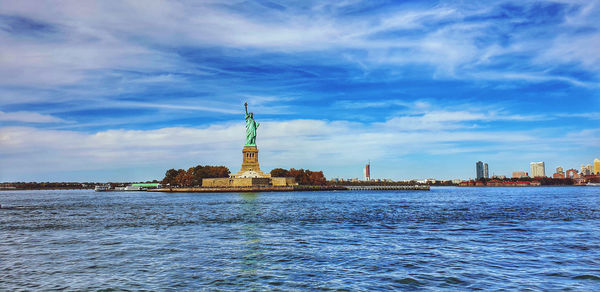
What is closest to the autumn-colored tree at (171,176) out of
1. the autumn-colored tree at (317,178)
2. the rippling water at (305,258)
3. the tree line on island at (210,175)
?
the tree line on island at (210,175)

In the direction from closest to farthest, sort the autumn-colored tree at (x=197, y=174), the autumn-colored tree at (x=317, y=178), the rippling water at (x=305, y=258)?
the rippling water at (x=305, y=258) → the autumn-colored tree at (x=197, y=174) → the autumn-colored tree at (x=317, y=178)

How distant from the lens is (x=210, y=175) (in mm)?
161000

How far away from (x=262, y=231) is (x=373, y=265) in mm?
13684

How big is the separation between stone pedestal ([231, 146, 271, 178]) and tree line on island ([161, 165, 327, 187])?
91.8 ft

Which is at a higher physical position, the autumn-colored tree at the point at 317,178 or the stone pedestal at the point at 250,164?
the stone pedestal at the point at 250,164

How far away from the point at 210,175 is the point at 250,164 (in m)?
31.7

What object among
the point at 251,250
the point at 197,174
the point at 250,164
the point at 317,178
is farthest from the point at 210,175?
the point at 251,250

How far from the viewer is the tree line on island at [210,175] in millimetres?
163250

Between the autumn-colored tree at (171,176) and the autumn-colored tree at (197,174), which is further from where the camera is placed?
the autumn-colored tree at (171,176)

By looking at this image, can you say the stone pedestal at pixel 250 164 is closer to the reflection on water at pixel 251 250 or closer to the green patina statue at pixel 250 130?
the green patina statue at pixel 250 130

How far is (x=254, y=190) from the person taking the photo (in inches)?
5020

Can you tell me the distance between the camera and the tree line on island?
536 ft

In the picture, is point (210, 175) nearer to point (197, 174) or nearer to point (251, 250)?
point (197, 174)

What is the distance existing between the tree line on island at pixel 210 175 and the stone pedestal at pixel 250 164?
91.8ft
